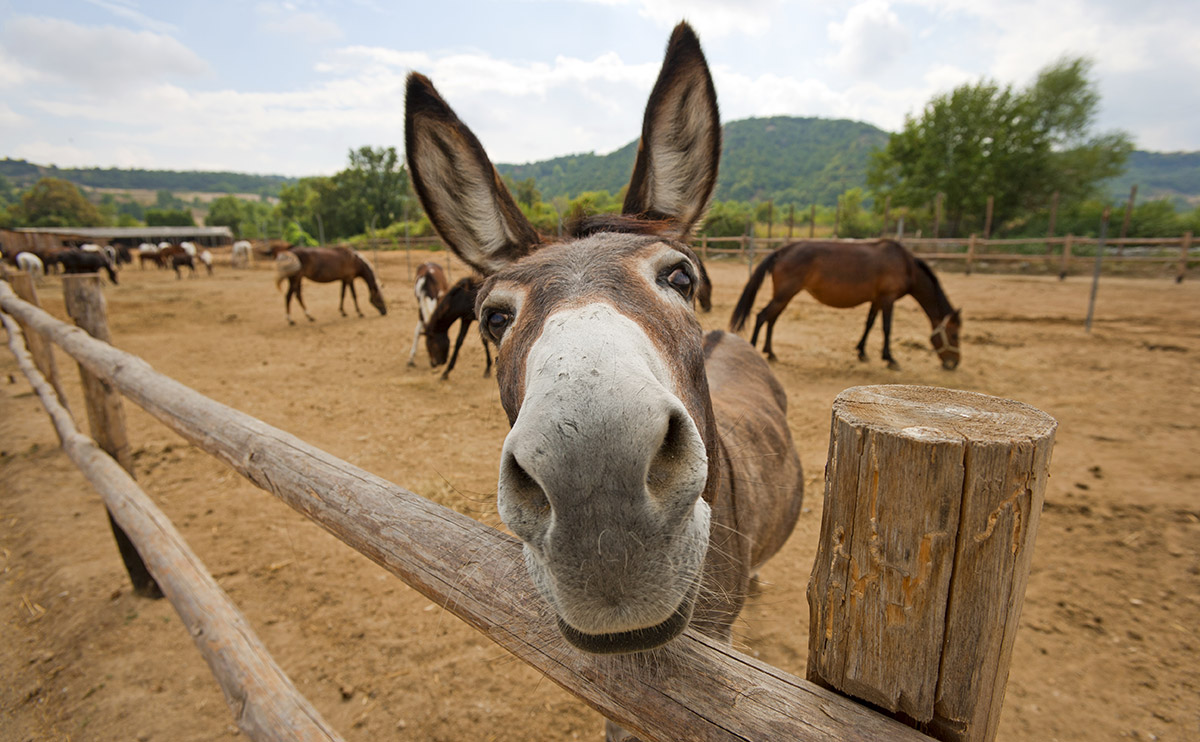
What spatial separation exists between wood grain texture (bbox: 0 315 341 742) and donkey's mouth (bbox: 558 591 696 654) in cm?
144

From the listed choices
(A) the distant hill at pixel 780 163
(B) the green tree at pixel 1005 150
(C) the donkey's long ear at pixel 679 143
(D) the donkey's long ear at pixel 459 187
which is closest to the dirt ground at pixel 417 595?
(D) the donkey's long ear at pixel 459 187

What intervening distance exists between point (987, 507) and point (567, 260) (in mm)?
1185

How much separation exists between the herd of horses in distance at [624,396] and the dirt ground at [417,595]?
424 mm

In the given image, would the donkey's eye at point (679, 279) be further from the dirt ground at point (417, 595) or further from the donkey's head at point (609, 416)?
the dirt ground at point (417, 595)

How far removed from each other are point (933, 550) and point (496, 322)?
4.43 feet

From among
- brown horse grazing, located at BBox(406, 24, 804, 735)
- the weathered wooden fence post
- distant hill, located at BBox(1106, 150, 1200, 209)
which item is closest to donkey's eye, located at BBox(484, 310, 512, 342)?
brown horse grazing, located at BBox(406, 24, 804, 735)

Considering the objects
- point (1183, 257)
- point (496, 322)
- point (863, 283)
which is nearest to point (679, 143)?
point (496, 322)

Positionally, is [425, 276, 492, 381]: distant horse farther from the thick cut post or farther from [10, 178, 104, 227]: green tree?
[10, 178, 104, 227]: green tree

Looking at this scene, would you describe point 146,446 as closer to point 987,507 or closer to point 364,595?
point 364,595

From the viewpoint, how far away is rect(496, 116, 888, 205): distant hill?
9894 centimetres

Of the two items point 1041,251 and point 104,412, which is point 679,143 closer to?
point 104,412

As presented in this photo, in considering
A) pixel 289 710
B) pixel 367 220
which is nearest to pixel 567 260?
pixel 289 710

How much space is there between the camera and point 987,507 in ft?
2.53

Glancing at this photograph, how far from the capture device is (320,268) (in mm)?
14797
